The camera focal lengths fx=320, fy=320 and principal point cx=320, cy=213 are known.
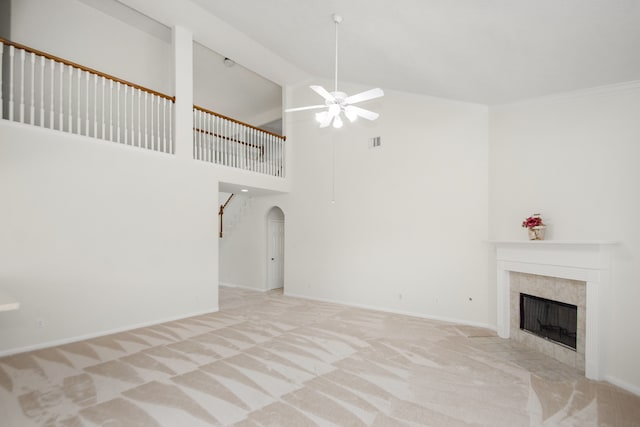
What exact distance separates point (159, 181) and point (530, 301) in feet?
19.6

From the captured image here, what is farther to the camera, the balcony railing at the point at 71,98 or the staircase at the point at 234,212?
the staircase at the point at 234,212

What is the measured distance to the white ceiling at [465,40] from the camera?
268cm

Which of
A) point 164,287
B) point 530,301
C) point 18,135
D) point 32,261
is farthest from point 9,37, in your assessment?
point 530,301

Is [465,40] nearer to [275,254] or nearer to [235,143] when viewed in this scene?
[235,143]

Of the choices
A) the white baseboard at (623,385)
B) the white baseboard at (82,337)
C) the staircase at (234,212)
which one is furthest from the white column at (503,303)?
the staircase at (234,212)

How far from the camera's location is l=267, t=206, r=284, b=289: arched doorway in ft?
28.2

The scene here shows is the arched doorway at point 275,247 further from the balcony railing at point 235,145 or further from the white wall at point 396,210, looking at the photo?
the balcony railing at point 235,145

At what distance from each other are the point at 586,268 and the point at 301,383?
335cm

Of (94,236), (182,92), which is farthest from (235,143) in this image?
(94,236)

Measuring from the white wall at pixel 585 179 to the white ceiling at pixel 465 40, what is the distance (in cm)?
31

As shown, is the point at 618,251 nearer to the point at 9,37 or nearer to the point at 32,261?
the point at 32,261

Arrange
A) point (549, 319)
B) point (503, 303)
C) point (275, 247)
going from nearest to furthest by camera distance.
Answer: point (549, 319), point (503, 303), point (275, 247)

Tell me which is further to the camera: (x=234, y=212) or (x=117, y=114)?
(x=234, y=212)

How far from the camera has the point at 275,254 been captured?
8.85m
